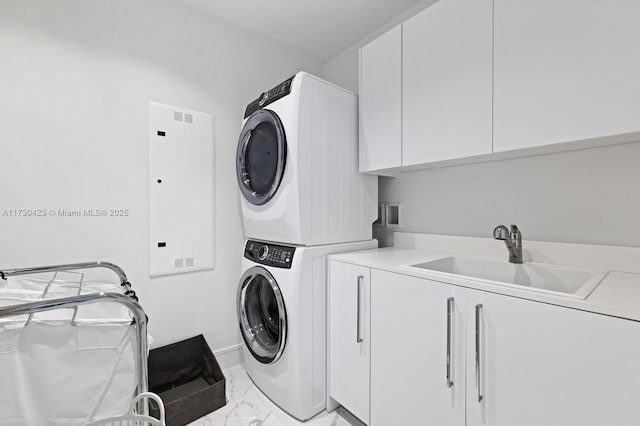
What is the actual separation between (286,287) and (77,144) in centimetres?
146

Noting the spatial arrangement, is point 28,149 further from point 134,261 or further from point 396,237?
point 396,237

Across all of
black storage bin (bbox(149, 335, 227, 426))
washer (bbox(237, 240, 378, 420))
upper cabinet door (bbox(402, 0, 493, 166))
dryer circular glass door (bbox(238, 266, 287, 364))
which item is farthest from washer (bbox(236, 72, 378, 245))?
black storage bin (bbox(149, 335, 227, 426))

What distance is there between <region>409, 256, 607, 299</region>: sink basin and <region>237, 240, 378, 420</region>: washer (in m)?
0.58

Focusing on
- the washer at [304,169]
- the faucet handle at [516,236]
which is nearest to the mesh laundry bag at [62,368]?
the washer at [304,169]

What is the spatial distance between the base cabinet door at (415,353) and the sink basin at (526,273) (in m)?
0.14

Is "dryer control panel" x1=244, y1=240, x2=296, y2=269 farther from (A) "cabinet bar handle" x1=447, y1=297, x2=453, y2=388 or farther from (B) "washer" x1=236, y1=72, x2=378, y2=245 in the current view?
(A) "cabinet bar handle" x1=447, y1=297, x2=453, y2=388

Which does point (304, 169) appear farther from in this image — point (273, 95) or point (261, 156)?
point (273, 95)

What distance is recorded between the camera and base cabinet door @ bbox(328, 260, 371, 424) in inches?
58.7

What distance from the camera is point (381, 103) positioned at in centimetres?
175

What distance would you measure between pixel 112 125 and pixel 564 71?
230 centimetres

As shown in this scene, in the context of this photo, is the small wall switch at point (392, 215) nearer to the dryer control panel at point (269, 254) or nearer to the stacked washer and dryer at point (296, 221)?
the stacked washer and dryer at point (296, 221)

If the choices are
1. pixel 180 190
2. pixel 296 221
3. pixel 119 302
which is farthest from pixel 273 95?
pixel 119 302

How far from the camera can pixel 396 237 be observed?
83.8 inches

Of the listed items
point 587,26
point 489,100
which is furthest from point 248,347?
point 587,26
